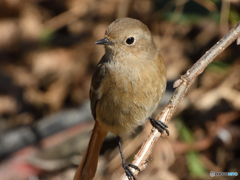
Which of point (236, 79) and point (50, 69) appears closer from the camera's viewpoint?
point (236, 79)

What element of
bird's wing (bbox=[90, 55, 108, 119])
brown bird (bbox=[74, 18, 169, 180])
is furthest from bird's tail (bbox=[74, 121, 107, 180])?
brown bird (bbox=[74, 18, 169, 180])

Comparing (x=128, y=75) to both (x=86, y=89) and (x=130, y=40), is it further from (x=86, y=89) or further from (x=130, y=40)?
(x=86, y=89)

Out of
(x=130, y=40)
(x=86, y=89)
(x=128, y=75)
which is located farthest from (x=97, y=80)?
(x=86, y=89)

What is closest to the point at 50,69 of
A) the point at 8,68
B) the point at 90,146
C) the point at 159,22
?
the point at 8,68

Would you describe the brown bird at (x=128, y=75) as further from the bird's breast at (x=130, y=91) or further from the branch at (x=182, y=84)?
the branch at (x=182, y=84)

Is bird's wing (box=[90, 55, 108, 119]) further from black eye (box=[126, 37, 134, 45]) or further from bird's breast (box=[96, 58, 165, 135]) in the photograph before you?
black eye (box=[126, 37, 134, 45])

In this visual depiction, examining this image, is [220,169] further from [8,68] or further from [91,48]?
[8,68]

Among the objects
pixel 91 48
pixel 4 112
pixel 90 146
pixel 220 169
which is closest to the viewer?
pixel 90 146

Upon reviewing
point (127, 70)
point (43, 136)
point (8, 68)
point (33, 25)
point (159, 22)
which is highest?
point (33, 25)

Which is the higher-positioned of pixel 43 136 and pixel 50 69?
pixel 50 69

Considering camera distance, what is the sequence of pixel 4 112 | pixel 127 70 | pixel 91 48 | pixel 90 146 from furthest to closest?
pixel 91 48 < pixel 4 112 < pixel 90 146 < pixel 127 70
